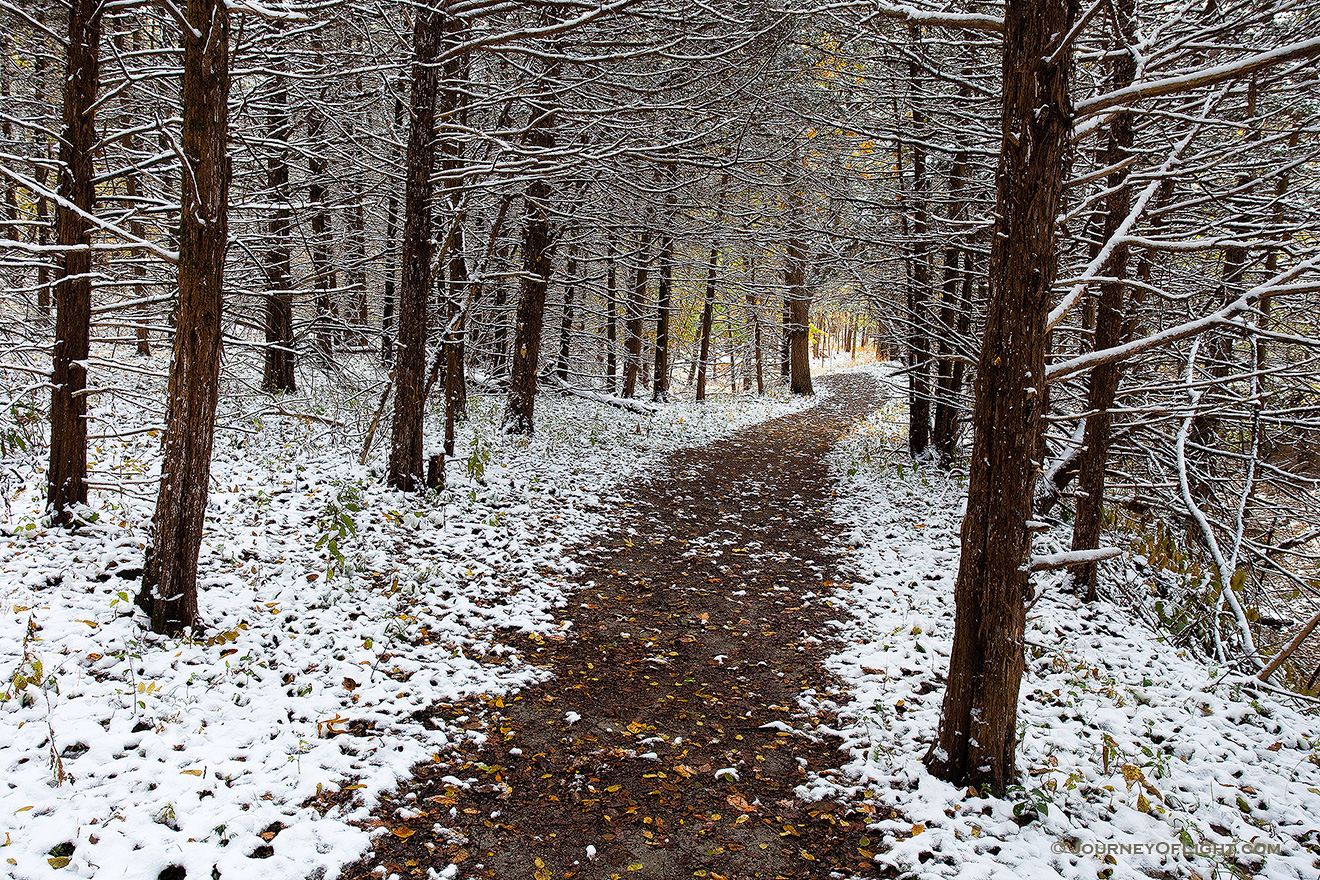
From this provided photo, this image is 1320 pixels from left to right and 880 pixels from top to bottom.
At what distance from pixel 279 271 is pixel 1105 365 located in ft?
34.4

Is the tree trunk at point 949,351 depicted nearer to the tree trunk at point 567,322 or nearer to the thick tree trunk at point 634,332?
the thick tree trunk at point 634,332

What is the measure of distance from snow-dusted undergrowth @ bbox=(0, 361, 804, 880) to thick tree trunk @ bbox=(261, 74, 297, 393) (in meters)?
1.97

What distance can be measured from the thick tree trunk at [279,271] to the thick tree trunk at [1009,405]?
759cm

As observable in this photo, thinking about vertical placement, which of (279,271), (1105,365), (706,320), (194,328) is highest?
(706,320)

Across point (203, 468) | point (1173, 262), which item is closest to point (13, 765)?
point (203, 468)

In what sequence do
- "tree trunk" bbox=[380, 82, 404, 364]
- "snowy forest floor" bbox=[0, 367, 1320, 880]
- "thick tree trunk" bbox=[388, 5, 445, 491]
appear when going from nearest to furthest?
"snowy forest floor" bbox=[0, 367, 1320, 880]
"thick tree trunk" bbox=[388, 5, 445, 491]
"tree trunk" bbox=[380, 82, 404, 364]

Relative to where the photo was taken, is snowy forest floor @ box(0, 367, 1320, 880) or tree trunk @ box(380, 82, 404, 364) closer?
snowy forest floor @ box(0, 367, 1320, 880)

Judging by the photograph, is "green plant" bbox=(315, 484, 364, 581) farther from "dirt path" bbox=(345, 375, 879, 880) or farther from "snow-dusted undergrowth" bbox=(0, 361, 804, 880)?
"dirt path" bbox=(345, 375, 879, 880)

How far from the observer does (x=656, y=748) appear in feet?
14.9

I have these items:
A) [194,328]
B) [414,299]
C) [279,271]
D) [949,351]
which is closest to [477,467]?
[414,299]

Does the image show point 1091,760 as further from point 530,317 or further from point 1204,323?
point 530,317

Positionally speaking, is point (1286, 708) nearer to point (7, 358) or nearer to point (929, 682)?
point (929, 682)

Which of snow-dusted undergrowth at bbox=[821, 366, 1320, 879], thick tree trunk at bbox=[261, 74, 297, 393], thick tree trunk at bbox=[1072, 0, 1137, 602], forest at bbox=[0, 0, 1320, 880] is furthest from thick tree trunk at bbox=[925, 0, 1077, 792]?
thick tree trunk at bbox=[261, 74, 297, 393]

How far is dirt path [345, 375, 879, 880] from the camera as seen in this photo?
355 centimetres
